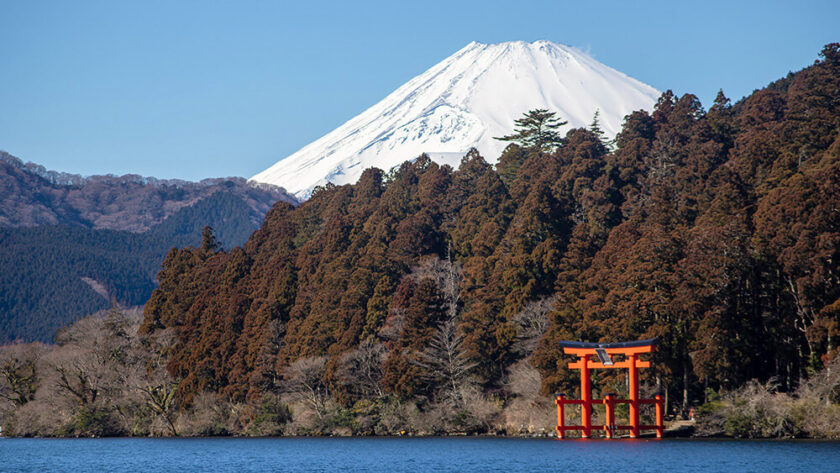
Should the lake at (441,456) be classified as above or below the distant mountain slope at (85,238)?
below

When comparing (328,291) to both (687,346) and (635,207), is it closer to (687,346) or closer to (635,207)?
(635,207)

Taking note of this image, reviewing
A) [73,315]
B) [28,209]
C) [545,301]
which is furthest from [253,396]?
[28,209]

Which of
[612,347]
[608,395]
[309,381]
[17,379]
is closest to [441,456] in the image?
[608,395]

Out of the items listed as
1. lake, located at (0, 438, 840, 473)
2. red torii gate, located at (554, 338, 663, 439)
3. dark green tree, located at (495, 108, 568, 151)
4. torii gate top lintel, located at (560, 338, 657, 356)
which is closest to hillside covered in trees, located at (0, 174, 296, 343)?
dark green tree, located at (495, 108, 568, 151)

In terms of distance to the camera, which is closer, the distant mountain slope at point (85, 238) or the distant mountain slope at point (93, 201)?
the distant mountain slope at point (85, 238)

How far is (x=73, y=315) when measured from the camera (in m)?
111

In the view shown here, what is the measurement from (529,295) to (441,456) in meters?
14.2

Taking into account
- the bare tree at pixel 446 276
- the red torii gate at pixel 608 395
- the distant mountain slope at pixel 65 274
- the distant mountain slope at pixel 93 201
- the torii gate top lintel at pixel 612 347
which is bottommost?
the red torii gate at pixel 608 395

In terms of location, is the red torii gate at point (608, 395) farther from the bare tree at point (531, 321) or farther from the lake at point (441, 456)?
the bare tree at point (531, 321)

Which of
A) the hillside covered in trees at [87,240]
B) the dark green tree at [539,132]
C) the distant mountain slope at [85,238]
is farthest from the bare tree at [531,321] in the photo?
the hillside covered in trees at [87,240]

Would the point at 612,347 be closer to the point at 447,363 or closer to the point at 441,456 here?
the point at 441,456

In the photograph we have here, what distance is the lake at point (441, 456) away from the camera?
2516 cm

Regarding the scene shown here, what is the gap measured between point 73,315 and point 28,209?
247 feet

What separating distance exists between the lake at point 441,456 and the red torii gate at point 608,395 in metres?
1.04
